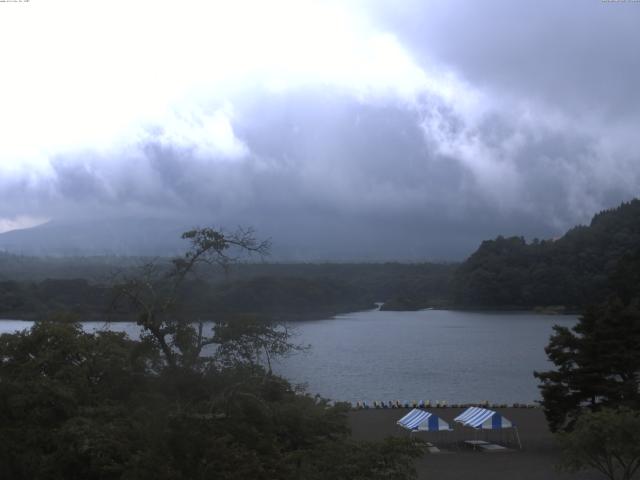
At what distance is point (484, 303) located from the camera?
294 ft

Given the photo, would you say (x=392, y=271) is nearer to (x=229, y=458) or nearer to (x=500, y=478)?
(x=500, y=478)

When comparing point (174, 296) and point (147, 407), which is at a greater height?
point (174, 296)

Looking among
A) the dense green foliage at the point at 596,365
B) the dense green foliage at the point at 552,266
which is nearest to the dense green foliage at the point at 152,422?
the dense green foliage at the point at 596,365

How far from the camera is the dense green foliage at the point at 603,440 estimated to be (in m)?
12.1

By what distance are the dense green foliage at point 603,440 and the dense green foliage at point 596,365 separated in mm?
5098

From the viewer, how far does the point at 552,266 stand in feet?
278

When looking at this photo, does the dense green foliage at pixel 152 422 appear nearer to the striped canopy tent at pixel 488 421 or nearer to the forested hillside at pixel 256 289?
the forested hillside at pixel 256 289

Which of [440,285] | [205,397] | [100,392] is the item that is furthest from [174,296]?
[440,285]

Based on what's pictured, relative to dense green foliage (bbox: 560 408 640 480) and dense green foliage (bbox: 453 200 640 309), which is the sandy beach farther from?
dense green foliage (bbox: 453 200 640 309)

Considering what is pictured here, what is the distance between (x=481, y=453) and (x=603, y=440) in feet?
21.0

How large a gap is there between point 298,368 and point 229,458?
95.9 feet

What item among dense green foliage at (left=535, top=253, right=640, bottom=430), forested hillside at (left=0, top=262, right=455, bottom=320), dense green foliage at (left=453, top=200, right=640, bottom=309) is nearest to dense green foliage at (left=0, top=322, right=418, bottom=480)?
forested hillside at (left=0, top=262, right=455, bottom=320)

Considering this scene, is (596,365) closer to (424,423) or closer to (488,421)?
(488,421)

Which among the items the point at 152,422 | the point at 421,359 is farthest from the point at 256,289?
the point at 152,422
